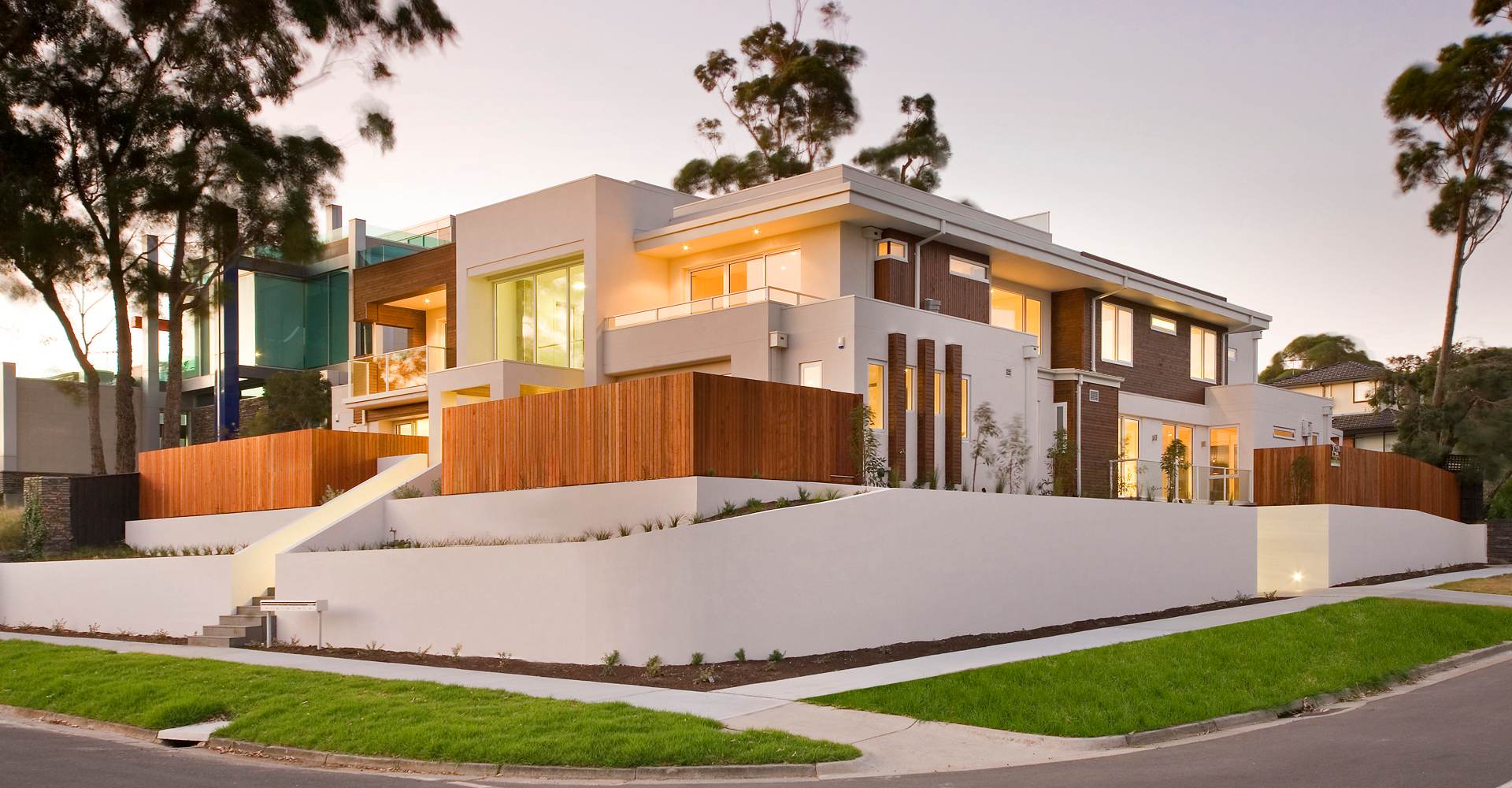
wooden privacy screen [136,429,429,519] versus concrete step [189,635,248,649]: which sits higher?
wooden privacy screen [136,429,429,519]

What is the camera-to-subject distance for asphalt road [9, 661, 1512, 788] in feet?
30.7

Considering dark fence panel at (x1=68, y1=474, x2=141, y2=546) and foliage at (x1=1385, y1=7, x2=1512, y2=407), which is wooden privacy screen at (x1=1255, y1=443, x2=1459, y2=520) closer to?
foliage at (x1=1385, y1=7, x2=1512, y2=407)

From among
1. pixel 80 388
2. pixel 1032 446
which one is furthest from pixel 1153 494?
pixel 80 388

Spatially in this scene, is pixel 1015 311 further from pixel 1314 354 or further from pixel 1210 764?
pixel 1314 354

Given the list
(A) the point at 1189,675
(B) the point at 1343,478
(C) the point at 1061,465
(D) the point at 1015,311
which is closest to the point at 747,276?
(D) the point at 1015,311

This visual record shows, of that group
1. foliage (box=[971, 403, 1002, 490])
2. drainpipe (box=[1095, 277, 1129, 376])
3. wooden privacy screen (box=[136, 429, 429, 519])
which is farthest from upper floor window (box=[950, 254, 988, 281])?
wooden privacy screen (box=[136, 429, 429, 519])

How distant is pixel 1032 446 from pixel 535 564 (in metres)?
13.6

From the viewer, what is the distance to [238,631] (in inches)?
774

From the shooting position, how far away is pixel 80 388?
41344 mm

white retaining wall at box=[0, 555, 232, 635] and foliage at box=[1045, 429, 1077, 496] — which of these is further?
foliage at box=[1045, 429, 1077, 496]

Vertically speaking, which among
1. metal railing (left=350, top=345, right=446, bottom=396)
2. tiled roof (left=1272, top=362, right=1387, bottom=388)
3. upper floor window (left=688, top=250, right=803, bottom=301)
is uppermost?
upper floor window (left=688, top=250, right=803, bottom=301)

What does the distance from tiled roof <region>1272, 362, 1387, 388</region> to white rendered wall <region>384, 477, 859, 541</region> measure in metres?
44.7

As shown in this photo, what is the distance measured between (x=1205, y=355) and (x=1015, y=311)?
29.5 ft

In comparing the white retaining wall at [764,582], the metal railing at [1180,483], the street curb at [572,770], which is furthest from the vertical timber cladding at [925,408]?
the street curb at [572,770]
